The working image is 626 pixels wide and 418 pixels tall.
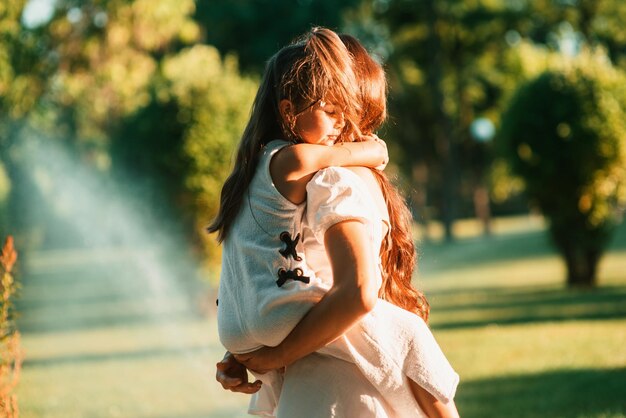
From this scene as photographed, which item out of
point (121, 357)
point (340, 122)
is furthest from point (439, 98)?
point (340, 122)

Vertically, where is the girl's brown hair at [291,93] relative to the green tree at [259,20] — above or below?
below

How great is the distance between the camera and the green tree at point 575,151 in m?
→ 18.1

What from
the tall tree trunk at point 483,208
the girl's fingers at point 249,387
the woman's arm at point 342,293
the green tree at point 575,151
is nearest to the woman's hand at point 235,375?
the girl's fingers at point 249,387

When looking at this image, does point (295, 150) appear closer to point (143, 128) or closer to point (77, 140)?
point (143, 128)

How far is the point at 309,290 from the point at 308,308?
0.04 metres

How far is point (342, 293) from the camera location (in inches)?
82.6

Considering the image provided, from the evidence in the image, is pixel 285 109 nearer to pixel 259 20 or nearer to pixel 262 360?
pixel 262 360

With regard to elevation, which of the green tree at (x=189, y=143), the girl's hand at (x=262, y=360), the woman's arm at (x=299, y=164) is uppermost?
the green tree at (x=189, y=143)

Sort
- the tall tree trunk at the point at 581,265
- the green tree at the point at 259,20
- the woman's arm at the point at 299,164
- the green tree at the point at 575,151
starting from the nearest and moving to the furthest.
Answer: the woman's arm at the point at 299,164
the green tree at the point at 575,151
the tall tree trunk at the point at 581,265
the green tree at the point at 259,20

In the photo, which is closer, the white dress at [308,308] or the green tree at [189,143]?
the white dress at [308,308]

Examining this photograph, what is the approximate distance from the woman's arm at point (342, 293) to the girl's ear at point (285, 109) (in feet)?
1.15

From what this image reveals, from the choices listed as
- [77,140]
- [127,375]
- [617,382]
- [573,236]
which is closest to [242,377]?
[617,382]

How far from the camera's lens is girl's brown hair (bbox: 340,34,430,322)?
96.4 inches

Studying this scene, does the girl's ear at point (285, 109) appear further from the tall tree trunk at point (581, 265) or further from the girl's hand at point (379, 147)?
the tall tree trunk at point (581, 265)
